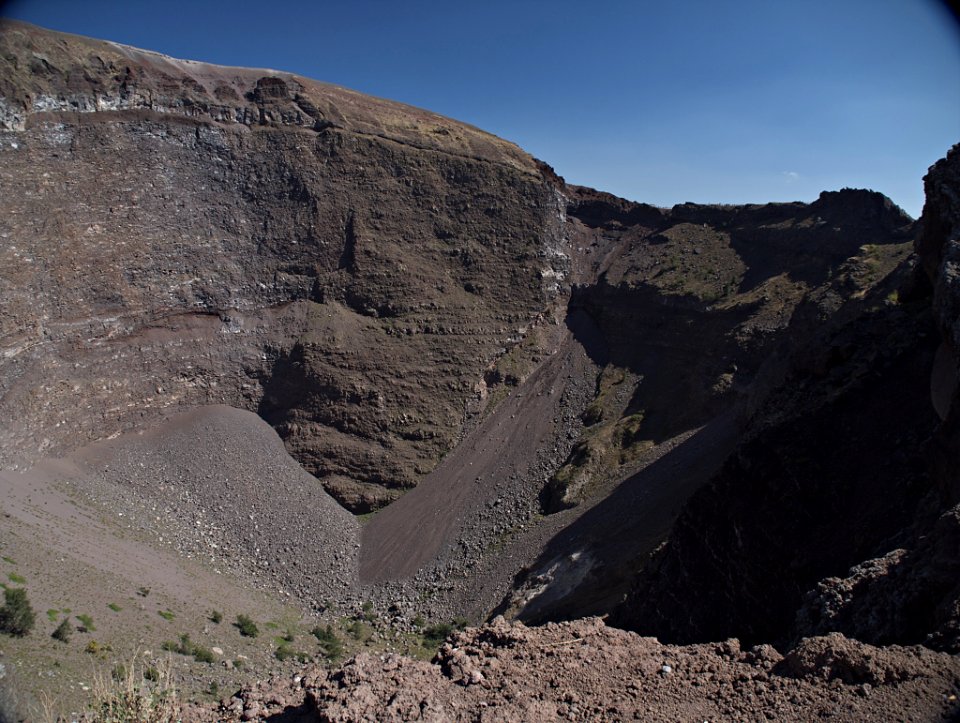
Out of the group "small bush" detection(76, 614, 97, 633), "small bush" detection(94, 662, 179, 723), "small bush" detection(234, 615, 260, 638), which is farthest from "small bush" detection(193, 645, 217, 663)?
"small bush" detection(94, 662, 179, 723)

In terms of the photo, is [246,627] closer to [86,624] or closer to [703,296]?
[86,624]

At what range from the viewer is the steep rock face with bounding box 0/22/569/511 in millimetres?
32500

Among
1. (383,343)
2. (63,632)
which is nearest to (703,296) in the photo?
(383,343)

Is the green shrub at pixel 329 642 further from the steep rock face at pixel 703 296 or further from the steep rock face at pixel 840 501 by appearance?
the steep rock face at pixel 840 501

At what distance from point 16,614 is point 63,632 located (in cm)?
124

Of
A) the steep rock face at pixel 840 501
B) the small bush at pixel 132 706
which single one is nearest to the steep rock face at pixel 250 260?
the small bush at pixel 132 706

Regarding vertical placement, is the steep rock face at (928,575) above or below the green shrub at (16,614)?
above

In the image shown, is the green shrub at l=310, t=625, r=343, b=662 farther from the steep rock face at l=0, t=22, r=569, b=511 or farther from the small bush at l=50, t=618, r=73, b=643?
the steep rock face at l=0, t=22, r=569, b=511

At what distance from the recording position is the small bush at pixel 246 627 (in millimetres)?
24469

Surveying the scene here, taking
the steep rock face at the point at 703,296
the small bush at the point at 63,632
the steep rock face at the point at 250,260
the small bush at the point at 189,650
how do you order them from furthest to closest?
the steep rock face at the point at 703,296 → the steep rock face at the point at 250,260 → the small bush at the point at 189,650 → the small bush at the point at 63,632

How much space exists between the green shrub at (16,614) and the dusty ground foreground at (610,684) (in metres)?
11.0

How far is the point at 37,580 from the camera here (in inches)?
860

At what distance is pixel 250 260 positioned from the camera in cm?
3894

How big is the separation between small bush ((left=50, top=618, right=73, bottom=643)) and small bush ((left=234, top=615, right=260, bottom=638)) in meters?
5.90
